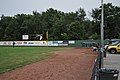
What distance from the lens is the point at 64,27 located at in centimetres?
9731

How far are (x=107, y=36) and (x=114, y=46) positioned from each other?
1939 inches

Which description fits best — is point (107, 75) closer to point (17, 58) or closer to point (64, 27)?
point (17, 58)

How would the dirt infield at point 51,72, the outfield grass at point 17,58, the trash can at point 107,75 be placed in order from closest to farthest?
the trash can at point 107,75
the dirt infield at point 51,72
the outfield grass at point 17,58

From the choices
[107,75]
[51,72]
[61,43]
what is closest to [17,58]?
[51,72]

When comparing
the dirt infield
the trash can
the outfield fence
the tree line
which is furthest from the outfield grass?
the tree line

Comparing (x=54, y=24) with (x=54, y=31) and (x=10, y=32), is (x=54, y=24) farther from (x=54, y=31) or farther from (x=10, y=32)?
(x=10, y=32)

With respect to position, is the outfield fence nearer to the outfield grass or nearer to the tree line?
the tree line

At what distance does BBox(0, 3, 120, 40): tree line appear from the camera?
299 feet

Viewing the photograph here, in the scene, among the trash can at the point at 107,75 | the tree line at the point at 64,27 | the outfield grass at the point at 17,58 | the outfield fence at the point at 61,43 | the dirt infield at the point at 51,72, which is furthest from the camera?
the tree line at the point at 64,27

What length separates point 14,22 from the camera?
4220 inches

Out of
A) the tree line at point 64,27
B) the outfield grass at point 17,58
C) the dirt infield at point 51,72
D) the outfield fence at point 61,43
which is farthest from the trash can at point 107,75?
the tree line at point 64,27

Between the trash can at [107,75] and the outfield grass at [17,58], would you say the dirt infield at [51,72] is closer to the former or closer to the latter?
the outfield grass at [17,58]

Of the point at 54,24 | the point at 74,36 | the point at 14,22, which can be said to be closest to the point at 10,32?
the point at 14,22

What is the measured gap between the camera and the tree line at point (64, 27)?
91188 mm
